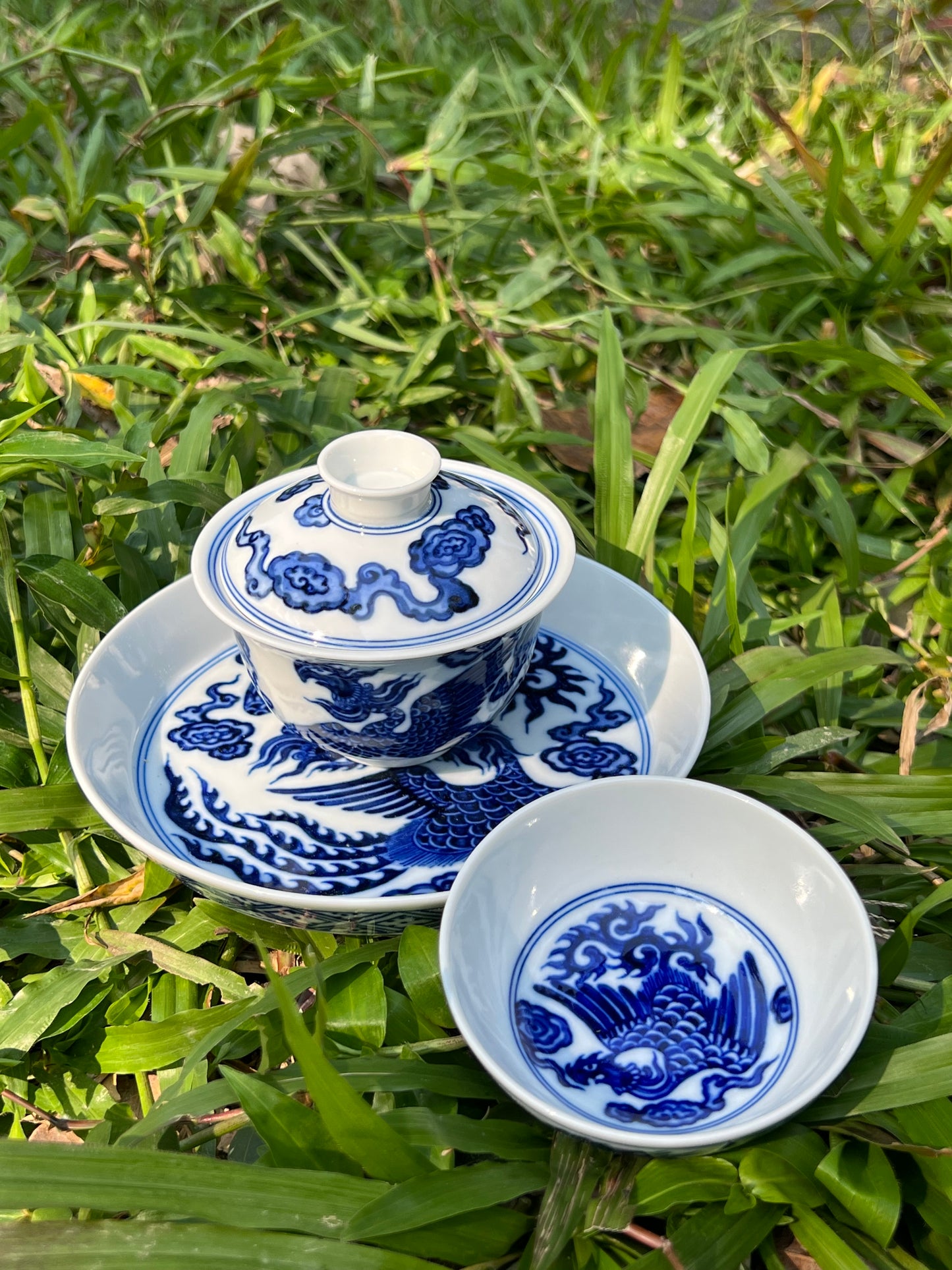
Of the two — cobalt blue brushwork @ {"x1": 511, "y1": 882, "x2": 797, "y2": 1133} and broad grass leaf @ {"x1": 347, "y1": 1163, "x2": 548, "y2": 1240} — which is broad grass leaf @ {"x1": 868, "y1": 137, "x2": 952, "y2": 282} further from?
broad grass leaf @ {"x1": 347, "y1": 1163, "x2": 548, "y2": 1240}

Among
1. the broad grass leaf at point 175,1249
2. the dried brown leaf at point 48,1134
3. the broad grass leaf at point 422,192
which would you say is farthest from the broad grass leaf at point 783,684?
the broad grass leaf at point 422,192

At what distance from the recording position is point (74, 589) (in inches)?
54.1

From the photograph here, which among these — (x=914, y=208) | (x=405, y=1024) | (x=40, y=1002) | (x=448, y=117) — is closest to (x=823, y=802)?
(x=405, y=1024)

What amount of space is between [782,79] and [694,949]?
3.00 meters

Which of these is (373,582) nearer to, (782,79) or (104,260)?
(104,260)

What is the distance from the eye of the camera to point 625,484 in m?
1.58

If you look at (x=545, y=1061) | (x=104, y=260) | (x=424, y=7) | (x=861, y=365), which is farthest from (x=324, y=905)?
(x=424, y=7)

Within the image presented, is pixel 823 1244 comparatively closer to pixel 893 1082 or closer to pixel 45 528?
pixel 893 1082

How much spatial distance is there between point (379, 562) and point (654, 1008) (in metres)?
0.51

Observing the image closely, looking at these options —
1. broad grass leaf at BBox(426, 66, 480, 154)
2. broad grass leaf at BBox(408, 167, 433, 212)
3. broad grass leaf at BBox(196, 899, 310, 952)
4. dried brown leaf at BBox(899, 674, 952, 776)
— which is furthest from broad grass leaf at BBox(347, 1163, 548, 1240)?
broad grass leaf at BBox(426, 66, 480, 154)

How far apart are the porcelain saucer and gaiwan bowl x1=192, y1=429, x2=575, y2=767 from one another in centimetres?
9

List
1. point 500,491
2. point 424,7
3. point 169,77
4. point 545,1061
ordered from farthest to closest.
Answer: point 424,7
point 169,77
point 500,491
point 545,1061

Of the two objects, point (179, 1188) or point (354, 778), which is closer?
point (179, 1188)

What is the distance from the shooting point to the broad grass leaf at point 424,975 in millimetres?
1029
